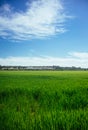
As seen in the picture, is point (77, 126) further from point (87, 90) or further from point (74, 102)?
point (87, 90)

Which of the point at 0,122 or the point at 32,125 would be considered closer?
the point at 32,125

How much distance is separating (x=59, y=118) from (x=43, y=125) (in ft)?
1.36

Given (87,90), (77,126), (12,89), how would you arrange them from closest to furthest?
(77,126)
(87,90)
(12,89)

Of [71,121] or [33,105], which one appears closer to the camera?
[71,121]

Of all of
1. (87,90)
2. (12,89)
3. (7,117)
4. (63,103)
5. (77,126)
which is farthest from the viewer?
(12,89)

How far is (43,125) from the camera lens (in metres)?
4.44

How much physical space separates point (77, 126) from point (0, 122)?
1.85 meters

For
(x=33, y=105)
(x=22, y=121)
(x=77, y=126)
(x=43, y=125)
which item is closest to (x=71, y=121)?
(x=77, y=126)

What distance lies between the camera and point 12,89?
10172 millimetres

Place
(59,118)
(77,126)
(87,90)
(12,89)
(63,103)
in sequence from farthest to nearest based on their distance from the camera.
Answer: (12,89)
(87,90)
(63,103)
(59,118)
(77,126)

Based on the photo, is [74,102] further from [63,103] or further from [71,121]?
[71,121]

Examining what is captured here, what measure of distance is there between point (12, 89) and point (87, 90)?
3686mm

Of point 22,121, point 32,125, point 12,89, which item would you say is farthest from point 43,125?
→ point 12,89

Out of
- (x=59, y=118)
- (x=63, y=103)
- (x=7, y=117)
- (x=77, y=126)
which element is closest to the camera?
(x=77, y=126)
